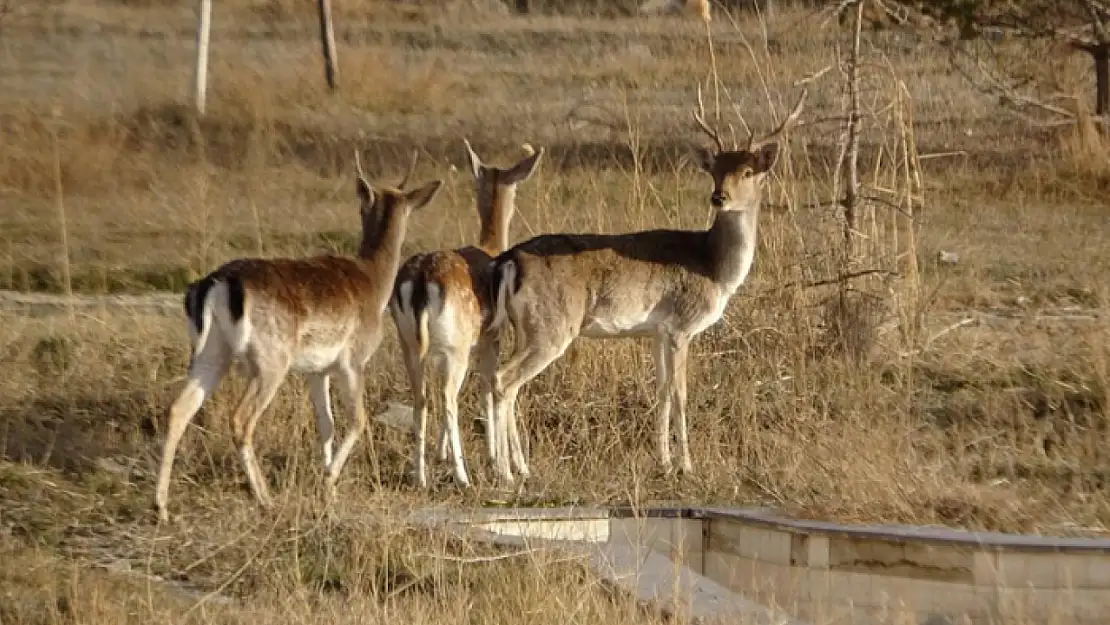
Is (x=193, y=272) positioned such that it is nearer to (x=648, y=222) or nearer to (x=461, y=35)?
(x=648, y=222)

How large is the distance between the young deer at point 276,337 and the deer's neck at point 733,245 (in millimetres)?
1834

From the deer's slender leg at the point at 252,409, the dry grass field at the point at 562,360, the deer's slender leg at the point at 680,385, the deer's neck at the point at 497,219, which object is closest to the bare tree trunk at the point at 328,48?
the dry grass field at the point at 562,360

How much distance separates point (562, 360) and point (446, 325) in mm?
1476

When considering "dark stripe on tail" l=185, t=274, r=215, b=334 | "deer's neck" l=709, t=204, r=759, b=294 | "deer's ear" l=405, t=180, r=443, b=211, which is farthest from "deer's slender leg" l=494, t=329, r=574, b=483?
"dark stripe on tail" l=185, t=274, r=215, b=334

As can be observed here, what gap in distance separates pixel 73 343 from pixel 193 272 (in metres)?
2.75

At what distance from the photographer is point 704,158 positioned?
10.4 meters

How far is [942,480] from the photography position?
28.9ft

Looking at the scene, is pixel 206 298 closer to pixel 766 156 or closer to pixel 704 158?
pixel 704 158

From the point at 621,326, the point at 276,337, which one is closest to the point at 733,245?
the point at 621,326

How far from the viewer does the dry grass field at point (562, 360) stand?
744 cm

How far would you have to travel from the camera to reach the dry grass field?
24.4ft

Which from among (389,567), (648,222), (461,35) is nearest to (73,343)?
(648,222)

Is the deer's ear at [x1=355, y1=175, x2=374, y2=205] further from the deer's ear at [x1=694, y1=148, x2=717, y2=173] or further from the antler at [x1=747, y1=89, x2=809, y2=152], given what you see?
the antler at [x1=747, y1=89, x2=809, y2=152]

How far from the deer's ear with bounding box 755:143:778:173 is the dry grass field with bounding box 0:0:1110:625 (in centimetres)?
110
